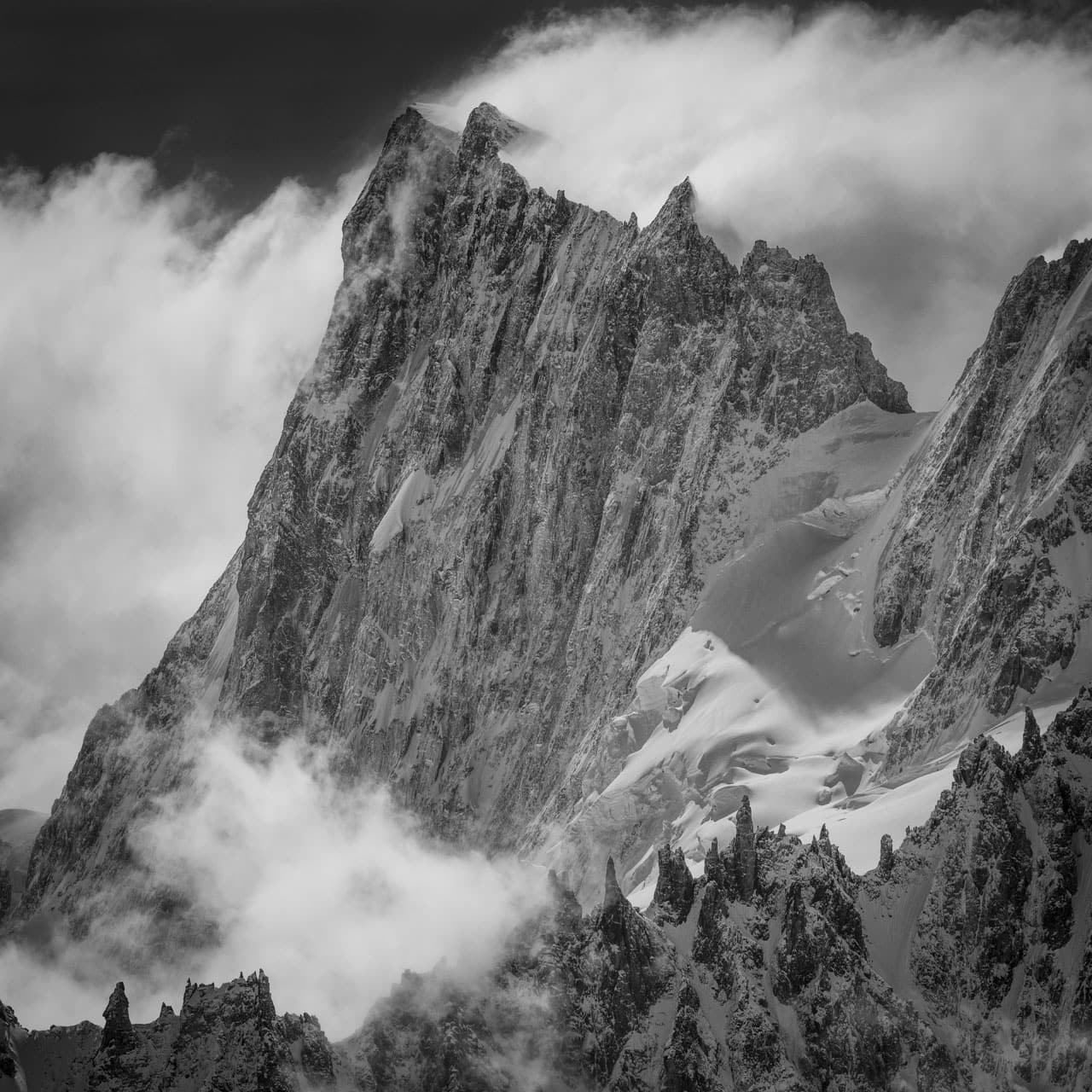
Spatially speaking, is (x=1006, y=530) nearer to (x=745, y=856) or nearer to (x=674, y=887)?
(x=745, y=856)

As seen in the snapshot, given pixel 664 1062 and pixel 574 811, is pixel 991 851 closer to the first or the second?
pixel 664 1062

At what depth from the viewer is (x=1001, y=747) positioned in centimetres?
13875

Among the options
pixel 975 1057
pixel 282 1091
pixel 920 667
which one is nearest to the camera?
pixel 975 1057

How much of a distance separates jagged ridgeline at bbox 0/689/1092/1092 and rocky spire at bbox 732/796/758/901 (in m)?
0.13

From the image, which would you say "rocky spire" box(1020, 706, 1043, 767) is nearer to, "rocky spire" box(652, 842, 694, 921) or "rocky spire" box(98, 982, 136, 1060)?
"rocky spire" box(652, 842, 694, 921)

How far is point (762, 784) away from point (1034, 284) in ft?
165

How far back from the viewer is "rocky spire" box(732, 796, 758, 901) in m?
145

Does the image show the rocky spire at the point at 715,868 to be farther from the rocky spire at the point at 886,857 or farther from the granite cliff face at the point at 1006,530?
the granite cliff face at the point at 1006,530

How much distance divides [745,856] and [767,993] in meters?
10.5

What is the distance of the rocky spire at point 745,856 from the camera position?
14462 centimetres

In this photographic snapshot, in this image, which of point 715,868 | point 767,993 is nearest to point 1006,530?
point 715,868

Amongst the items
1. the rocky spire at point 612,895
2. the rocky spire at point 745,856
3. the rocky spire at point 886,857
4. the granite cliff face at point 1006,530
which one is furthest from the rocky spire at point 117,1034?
the granite cliff face at point 1006,530

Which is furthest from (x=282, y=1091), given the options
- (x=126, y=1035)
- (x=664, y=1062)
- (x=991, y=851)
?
(x=991, y=851)

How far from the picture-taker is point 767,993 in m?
138
